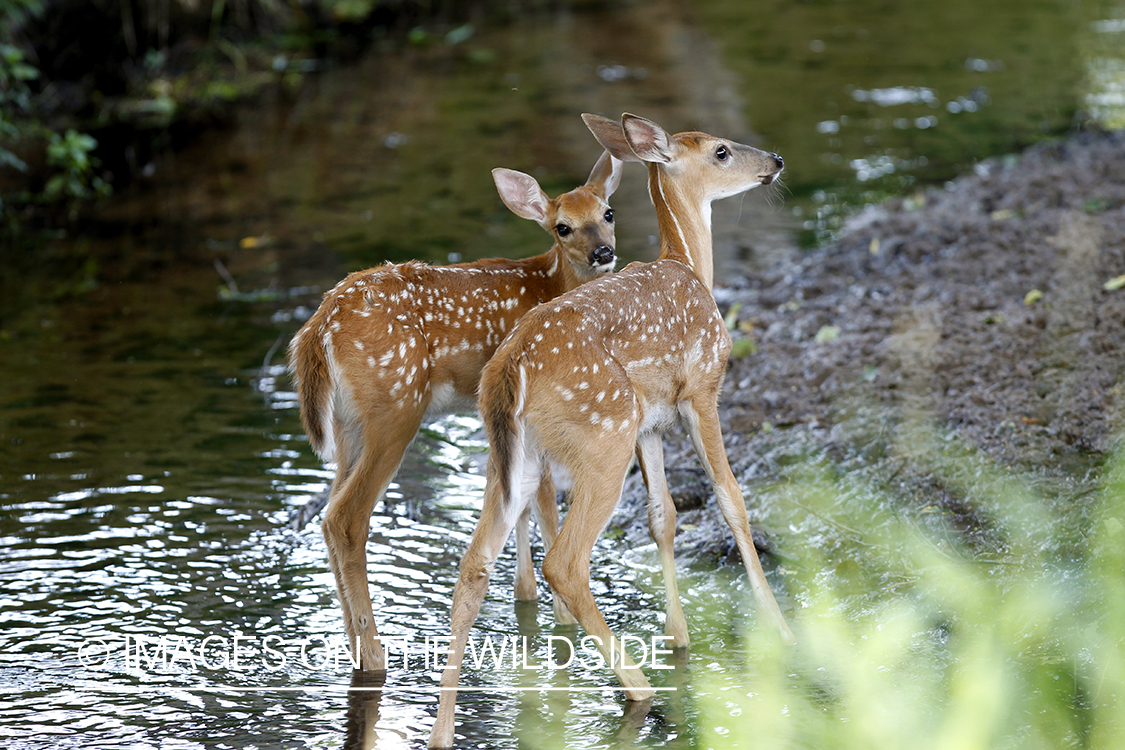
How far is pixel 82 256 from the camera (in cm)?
961

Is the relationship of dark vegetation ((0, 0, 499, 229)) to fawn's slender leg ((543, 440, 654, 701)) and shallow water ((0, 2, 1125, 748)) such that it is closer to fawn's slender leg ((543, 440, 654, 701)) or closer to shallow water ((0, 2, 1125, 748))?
shallow water ((0, 2, 1125, 748))

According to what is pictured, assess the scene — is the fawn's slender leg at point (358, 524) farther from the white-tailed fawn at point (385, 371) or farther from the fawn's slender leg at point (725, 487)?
the fawn's slender leg at point (725, 487)

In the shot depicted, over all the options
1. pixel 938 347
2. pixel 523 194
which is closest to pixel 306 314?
pixel 523 194

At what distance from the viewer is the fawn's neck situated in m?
5.08

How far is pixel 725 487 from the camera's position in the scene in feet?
15.1

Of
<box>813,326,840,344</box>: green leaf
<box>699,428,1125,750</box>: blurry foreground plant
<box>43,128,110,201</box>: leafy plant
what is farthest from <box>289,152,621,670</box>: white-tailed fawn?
<box>43,128,110,201</box>: leafy plant

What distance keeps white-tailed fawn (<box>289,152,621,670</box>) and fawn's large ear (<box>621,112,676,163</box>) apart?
398mm

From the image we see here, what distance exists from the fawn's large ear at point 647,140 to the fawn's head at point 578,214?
0.30 meters

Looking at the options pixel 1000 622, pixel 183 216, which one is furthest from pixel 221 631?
pixel 183 216

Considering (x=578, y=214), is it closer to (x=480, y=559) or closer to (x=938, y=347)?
(x=480, y=559)

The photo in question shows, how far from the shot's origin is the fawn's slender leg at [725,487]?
4.58 m
